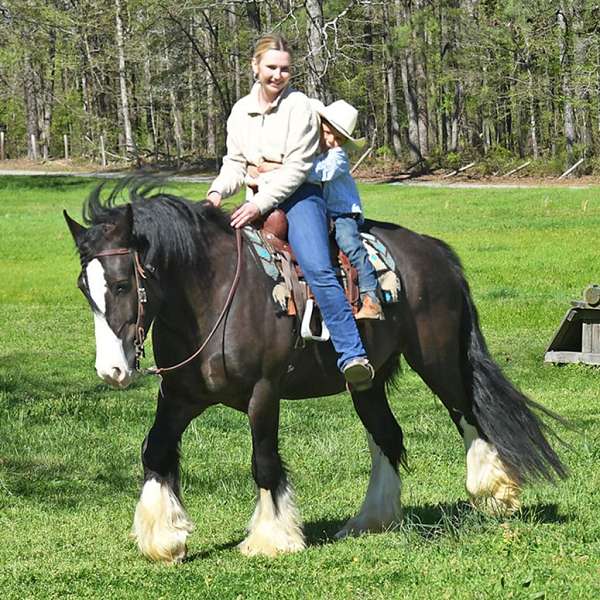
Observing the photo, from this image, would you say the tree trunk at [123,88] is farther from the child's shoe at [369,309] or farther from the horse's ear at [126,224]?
the horse's ear at [126,224]

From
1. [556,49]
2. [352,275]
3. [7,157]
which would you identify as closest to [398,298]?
[352,275]

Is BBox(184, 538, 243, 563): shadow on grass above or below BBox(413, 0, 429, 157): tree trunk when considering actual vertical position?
below

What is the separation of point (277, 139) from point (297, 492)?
296 cm

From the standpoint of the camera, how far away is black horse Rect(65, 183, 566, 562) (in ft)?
19.2

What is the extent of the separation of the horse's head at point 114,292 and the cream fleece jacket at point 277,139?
0.89 metres

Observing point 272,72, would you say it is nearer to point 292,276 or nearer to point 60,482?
point 292,276

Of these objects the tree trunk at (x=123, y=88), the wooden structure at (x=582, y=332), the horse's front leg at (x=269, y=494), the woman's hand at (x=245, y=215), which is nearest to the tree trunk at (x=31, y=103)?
the tree trunk at (x=123, y=88)

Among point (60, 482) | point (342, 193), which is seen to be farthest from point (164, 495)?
point (60, 482)

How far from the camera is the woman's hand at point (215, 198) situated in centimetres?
658

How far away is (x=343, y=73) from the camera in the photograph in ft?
173

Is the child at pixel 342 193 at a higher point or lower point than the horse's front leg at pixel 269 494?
higher

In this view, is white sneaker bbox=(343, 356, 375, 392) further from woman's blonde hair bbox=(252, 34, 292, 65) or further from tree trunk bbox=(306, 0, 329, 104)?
tree trunk bbox=(306, 0, 329, 104)

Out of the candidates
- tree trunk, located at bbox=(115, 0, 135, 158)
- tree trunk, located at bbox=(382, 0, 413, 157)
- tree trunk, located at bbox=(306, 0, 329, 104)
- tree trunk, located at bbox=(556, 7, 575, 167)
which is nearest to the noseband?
tree trunk, located at bbox=(306, 0, 329, 104)

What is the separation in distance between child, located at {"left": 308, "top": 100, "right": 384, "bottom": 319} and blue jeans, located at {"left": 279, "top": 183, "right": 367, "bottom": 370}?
168 mm
